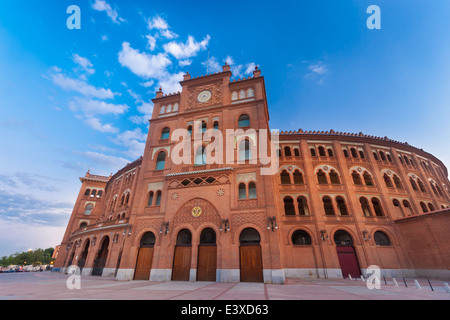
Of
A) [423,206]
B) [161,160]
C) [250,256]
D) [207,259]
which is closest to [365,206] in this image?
[423,206]

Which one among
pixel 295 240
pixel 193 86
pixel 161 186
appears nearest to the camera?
pixel 161 186

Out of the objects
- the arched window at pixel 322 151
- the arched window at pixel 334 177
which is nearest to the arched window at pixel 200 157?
the arched window at pixel 322 151

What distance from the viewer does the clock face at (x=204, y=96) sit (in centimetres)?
2249

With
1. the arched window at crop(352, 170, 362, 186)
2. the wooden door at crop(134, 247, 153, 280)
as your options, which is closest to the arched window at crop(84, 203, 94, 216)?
the wooden door at crop(134, 247, 153, 280)

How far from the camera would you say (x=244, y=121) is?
66.3 ft

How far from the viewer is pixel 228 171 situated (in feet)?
57.4

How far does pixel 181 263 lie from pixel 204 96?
1728 centimetres

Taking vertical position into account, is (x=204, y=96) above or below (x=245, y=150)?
above

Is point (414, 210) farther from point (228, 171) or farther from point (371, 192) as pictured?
point (228, 171)

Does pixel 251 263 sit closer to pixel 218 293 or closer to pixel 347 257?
pixel 218 293

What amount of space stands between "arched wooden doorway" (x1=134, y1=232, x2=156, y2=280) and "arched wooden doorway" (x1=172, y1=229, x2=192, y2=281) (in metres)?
2.45

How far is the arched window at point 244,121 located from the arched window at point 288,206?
996 centimetres
